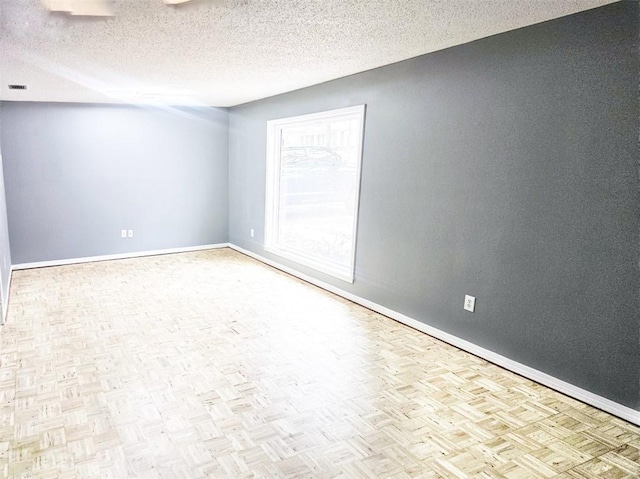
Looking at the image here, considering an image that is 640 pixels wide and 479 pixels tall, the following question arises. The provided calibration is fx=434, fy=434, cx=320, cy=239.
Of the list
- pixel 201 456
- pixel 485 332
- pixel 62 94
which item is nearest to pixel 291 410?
pixel 201 456

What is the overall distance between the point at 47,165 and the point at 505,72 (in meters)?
5.14

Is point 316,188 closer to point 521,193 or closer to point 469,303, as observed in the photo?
point 469,303

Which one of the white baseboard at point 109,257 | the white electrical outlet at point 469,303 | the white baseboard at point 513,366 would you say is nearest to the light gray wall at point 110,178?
the white baseboard at point 109,257

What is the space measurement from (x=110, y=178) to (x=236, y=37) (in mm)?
3740

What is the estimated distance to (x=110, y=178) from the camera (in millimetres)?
5652

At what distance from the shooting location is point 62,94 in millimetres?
4668

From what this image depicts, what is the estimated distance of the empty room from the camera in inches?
82.6

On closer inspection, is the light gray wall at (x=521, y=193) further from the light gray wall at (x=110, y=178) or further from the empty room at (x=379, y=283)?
the light gray wall at (x=110, y=178)

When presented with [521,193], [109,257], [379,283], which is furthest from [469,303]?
[109,257]

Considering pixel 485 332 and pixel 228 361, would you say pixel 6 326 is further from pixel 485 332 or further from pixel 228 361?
pixel 485 332

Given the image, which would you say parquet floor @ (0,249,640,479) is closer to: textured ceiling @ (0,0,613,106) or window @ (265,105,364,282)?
window @ (265,105,364,282)

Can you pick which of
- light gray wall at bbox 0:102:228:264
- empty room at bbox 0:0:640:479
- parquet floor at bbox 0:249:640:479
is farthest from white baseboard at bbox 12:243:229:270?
parquet floor at bbox 0:249:640:479

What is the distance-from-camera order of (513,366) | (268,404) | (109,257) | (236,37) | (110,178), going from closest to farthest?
(268,404) → (236,37) → (513,366) → (110,178) → (109,257)

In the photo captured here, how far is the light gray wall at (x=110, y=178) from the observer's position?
17.0 ft
